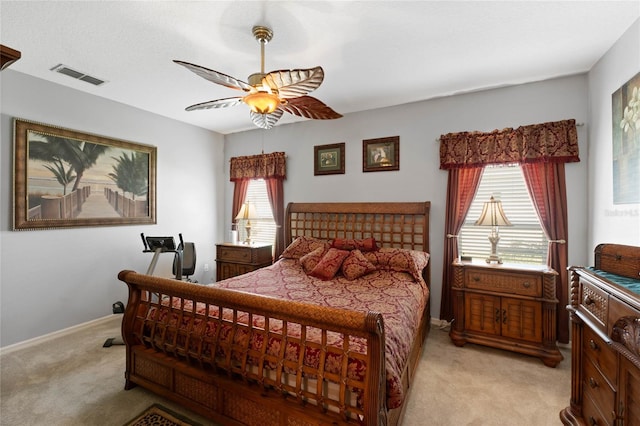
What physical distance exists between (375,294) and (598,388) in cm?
145

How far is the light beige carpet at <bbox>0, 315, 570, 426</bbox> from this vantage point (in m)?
2.05

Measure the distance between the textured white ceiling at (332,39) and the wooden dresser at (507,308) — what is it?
2064 mm

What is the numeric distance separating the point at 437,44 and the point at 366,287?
7.53ft

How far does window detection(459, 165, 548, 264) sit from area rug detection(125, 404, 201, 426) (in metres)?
3.34

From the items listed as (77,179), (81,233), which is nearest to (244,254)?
(81,233)

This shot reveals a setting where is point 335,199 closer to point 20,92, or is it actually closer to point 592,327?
point 592,327

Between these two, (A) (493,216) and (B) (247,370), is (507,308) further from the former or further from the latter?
(B) (247,370)

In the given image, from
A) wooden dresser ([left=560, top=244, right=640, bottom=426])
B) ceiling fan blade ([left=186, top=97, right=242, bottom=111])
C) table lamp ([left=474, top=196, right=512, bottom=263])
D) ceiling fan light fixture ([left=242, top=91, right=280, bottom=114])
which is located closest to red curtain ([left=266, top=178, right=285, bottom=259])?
ceiling fan blade ([left=186, top=97, right=242, bottom=111])

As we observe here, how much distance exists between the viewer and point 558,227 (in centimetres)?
306

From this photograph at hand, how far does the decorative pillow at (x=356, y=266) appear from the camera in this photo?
3.10 m

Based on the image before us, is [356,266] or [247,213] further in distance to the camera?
[247,213]

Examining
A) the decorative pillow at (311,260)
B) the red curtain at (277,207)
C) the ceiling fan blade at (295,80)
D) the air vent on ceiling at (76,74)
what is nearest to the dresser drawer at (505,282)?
the decorative pillow at (311,260)

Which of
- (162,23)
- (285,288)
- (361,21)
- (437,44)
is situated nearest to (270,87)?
(361,21)

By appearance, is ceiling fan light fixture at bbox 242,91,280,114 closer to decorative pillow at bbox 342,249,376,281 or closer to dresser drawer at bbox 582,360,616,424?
decorative pillow at bbox 342,249,376,281
